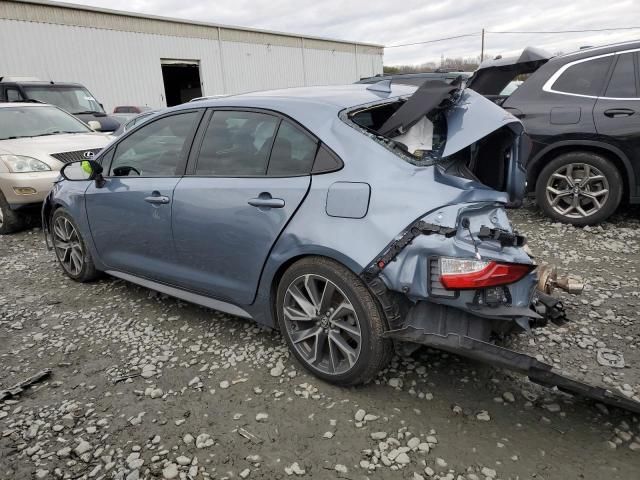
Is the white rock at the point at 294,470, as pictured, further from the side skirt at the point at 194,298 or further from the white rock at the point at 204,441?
the side skirt at the point at 194,298

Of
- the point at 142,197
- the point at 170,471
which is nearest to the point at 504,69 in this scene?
the point at 142,197

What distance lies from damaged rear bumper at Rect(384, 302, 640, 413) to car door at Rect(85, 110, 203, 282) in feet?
5.82

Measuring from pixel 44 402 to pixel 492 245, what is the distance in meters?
→ 2.57

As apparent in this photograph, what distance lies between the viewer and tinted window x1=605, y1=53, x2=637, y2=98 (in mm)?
4684

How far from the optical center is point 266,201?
2674mm

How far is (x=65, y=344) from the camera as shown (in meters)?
3.33

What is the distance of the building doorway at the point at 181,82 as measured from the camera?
25.3 m

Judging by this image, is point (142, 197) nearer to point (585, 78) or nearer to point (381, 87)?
point (381, 87)

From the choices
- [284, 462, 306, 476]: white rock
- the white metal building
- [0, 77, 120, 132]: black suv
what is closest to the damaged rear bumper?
[284, 462, 306, 476]: white rock

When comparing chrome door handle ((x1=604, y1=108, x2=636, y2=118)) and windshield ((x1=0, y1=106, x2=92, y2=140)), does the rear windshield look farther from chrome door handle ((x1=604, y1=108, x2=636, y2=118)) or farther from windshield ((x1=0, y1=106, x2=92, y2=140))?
windshield ((x1=0, y1=106, x2=92, y2=140))

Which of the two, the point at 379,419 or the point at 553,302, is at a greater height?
the point at 553,302

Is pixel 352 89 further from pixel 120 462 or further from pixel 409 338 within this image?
pixel 120 462

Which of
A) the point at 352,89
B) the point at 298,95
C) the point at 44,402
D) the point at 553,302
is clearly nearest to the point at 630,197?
the point at 553,302

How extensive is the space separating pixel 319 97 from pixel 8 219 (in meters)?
5.22
